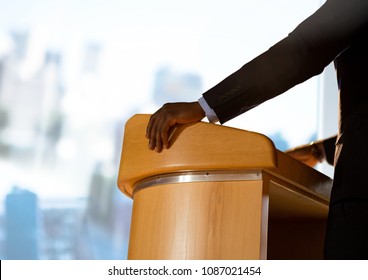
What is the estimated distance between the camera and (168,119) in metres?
1.10

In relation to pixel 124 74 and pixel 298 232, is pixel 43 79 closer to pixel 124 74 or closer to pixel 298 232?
pixel 124 74

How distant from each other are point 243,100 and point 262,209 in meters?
0.19

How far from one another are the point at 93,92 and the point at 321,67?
171cm

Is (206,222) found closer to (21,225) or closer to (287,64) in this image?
(287,64)

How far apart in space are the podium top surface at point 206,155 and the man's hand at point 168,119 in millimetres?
12

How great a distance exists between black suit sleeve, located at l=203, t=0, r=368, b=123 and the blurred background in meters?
1.60

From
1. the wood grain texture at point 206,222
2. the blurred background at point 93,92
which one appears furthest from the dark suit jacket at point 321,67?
the blurred background at point 93,92

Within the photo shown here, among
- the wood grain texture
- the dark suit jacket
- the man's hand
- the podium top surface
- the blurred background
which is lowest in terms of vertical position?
the wood grain texture

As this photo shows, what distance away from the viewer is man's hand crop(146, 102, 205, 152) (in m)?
1.10

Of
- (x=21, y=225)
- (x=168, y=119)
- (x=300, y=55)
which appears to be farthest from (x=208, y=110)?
(x=21, y=225)

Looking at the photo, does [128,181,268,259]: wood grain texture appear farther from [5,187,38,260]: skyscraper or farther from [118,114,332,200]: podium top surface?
[5,187,38,260]: skyscraper

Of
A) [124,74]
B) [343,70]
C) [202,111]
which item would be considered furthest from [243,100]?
[124,74]

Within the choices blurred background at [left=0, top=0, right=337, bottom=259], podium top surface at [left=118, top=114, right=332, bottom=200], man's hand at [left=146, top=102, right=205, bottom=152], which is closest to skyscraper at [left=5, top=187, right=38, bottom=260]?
blurred background at [left=0, top=0, right=337, bottom=259]

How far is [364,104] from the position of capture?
106cm
